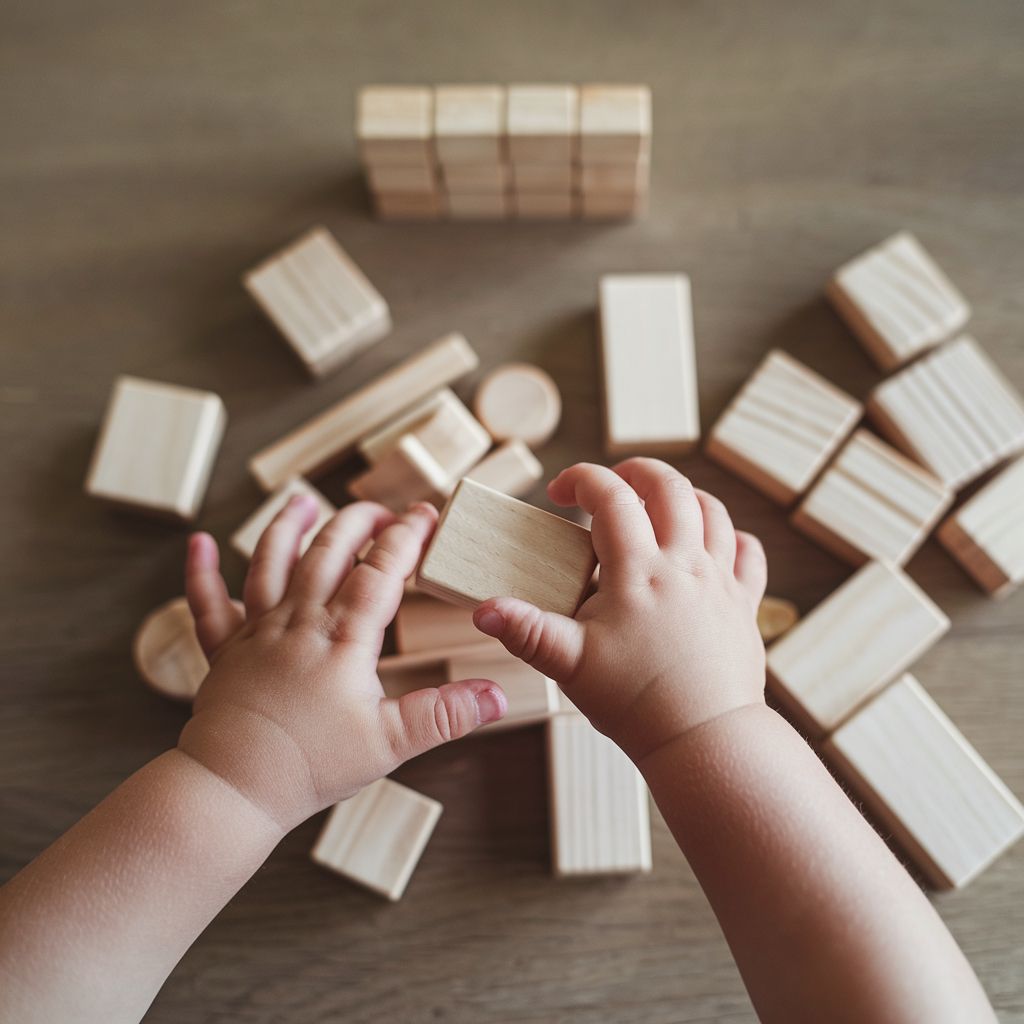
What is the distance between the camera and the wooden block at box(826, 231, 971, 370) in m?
0.79

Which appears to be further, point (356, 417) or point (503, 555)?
point (356, 417)

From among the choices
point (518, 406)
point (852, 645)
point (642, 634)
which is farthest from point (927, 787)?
point (518, 406)

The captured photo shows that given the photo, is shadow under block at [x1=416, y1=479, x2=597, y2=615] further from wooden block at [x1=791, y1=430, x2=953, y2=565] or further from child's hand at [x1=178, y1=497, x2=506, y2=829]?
wooden block at [x1=791, y1=430, x2=953, y2=565]

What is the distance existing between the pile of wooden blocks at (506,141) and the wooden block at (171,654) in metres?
0.43

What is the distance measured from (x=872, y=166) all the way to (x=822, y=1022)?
2.44 feet

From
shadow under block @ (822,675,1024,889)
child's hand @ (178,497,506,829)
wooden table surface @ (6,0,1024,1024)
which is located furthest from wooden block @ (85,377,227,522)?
shadow under block @ (822,675,1024,889)

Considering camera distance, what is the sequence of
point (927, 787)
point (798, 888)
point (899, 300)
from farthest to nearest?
1. point (899, 300)
2. point (927, 787)
3. point (798, 888)

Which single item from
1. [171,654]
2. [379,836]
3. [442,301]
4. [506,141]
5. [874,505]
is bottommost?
[379,836]

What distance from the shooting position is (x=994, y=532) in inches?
29.3

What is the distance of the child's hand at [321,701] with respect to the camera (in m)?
0.54

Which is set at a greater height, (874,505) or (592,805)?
(874,505)

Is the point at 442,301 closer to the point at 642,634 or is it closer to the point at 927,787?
the point at 642,634

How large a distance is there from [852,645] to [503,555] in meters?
0.35

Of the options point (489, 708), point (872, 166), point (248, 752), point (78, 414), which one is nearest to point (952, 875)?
point (489, 708)
